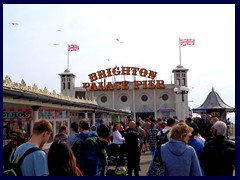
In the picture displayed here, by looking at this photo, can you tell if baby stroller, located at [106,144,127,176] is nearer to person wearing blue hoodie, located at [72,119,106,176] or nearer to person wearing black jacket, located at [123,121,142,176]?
person wearing black jacket, located at [123,121,142,176]

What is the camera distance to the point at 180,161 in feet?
15.5

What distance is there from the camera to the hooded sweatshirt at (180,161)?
4711 mm

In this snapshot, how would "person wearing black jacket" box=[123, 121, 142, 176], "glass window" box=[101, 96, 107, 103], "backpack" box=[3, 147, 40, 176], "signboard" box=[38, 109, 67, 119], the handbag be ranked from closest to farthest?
"backpack" box=[3, 147, 40, 176] < the handbag < "person wearing black jacket" box=[123, 121, 142, 176] < "signboard" box=[38, 109, 67, 119] < "glass window" box=[101, 96, 107, 103]

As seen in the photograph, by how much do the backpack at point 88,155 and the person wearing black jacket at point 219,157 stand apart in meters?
1.81

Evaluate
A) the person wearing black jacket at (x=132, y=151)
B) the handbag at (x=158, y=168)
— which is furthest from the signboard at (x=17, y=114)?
the handbag at (x=158, y=168)

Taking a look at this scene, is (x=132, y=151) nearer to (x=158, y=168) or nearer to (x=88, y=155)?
(x=88, y=155)

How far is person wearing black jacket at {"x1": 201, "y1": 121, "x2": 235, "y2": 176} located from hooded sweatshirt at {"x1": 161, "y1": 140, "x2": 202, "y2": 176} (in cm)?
90

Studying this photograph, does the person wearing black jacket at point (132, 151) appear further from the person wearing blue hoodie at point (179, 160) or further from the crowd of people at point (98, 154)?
the person wearing blue hoodie at point (179, 160)

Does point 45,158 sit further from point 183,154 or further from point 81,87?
point 81,87

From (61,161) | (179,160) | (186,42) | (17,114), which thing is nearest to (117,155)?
(17,114)

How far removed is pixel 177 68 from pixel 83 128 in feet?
198

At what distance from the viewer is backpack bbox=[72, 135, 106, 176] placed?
6.34m

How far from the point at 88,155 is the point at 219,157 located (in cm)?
219

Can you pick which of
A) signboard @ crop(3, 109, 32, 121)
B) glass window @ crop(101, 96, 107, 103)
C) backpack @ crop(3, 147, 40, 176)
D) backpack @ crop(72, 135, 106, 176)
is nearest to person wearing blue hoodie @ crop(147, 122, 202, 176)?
backpack @ crop(3, 147, 40, 176)
